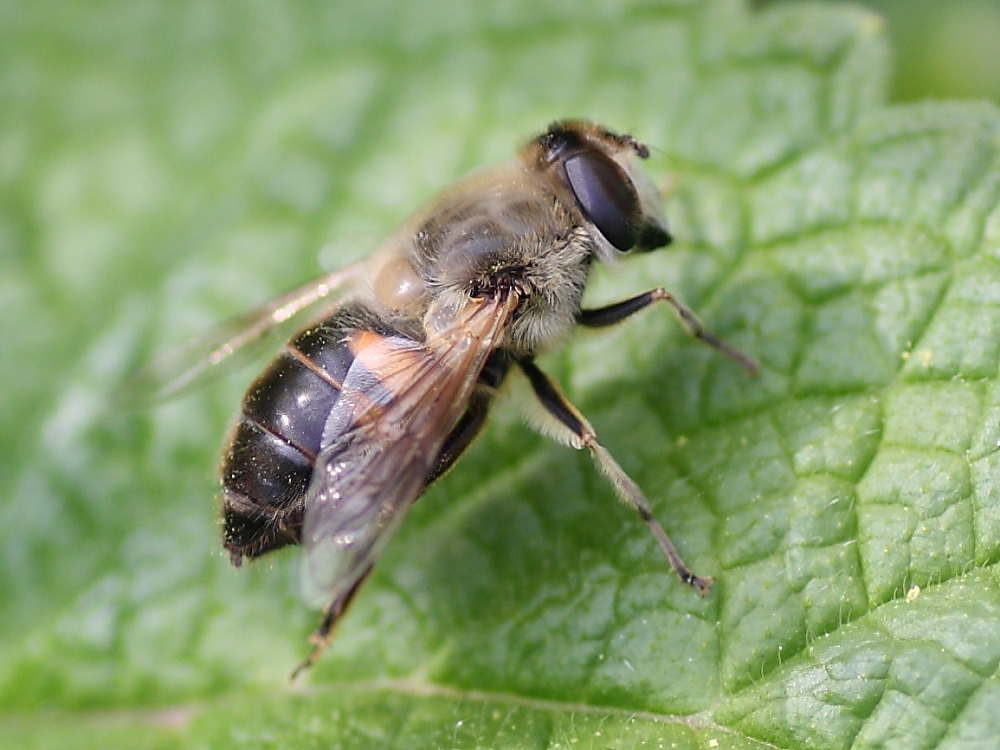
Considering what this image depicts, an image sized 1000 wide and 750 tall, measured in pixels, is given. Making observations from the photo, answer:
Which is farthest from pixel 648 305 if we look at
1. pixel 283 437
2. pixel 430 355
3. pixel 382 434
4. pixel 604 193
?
pixel 283 437

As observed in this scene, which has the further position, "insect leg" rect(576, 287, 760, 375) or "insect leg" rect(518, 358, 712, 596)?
"insect leg" rect(576, 287, 760, 375)

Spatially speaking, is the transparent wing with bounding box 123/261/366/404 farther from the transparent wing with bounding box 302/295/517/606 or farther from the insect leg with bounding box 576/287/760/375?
the insect leg with bounding box 576/287/760/375

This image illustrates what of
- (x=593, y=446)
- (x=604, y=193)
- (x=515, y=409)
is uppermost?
(x=604, y=193)

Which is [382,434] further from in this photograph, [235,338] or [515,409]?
[235,338]

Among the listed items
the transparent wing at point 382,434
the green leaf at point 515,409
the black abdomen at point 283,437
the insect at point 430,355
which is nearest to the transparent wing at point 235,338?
the insect at point 430,355

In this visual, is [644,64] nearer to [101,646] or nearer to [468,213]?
[468,213]

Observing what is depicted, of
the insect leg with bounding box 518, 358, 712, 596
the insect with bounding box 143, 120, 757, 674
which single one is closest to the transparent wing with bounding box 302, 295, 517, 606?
the insect with bounding box 143, 120, 757, 674
